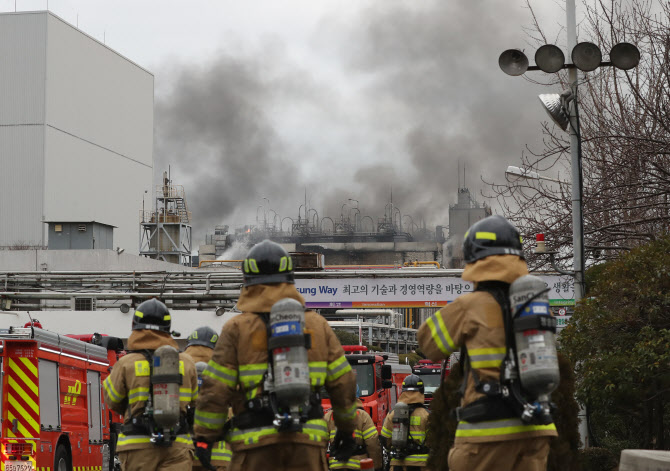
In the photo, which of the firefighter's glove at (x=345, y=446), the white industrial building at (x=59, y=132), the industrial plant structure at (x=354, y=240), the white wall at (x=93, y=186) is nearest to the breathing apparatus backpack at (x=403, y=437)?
the firefighter's glove at (x=345, y=446)

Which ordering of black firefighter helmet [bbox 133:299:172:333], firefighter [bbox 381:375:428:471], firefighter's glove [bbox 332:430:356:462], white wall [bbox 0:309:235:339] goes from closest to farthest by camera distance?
firefighter's glove [bbox 332:430:356:462] → black firefighter helmet [bbox 133:299:172:333] → firefighter [bbox 381:375:428:471] → white wall [bbox 0:309:235:339]

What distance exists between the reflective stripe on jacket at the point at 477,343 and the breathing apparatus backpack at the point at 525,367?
0.04 meters

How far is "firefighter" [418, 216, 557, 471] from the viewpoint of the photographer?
5.33 metres

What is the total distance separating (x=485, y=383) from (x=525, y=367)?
22cm

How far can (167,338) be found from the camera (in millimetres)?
8875

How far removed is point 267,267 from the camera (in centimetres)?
609

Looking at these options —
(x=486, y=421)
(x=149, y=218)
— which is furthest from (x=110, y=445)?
(x=149, y=218)

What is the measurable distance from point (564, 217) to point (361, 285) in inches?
480

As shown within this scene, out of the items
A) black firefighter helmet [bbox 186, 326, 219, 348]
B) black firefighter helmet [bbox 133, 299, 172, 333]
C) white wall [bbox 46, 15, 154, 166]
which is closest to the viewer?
black firefighter helmet [bbox 133, 299, 172, 333]

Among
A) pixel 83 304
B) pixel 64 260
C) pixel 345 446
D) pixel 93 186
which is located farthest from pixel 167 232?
pixel 345 446

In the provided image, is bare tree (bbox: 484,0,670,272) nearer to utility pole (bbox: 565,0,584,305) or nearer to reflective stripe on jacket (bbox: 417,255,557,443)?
utility pole (bbox: 565,0,584,305)

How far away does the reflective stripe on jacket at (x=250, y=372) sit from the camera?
5859mm

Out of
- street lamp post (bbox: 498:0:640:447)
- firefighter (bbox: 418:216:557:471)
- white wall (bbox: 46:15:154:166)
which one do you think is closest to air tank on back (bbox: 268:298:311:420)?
firefighter (bbox: 418:216:557:471)

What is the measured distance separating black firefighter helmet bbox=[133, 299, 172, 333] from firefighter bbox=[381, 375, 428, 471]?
3.91 metres
